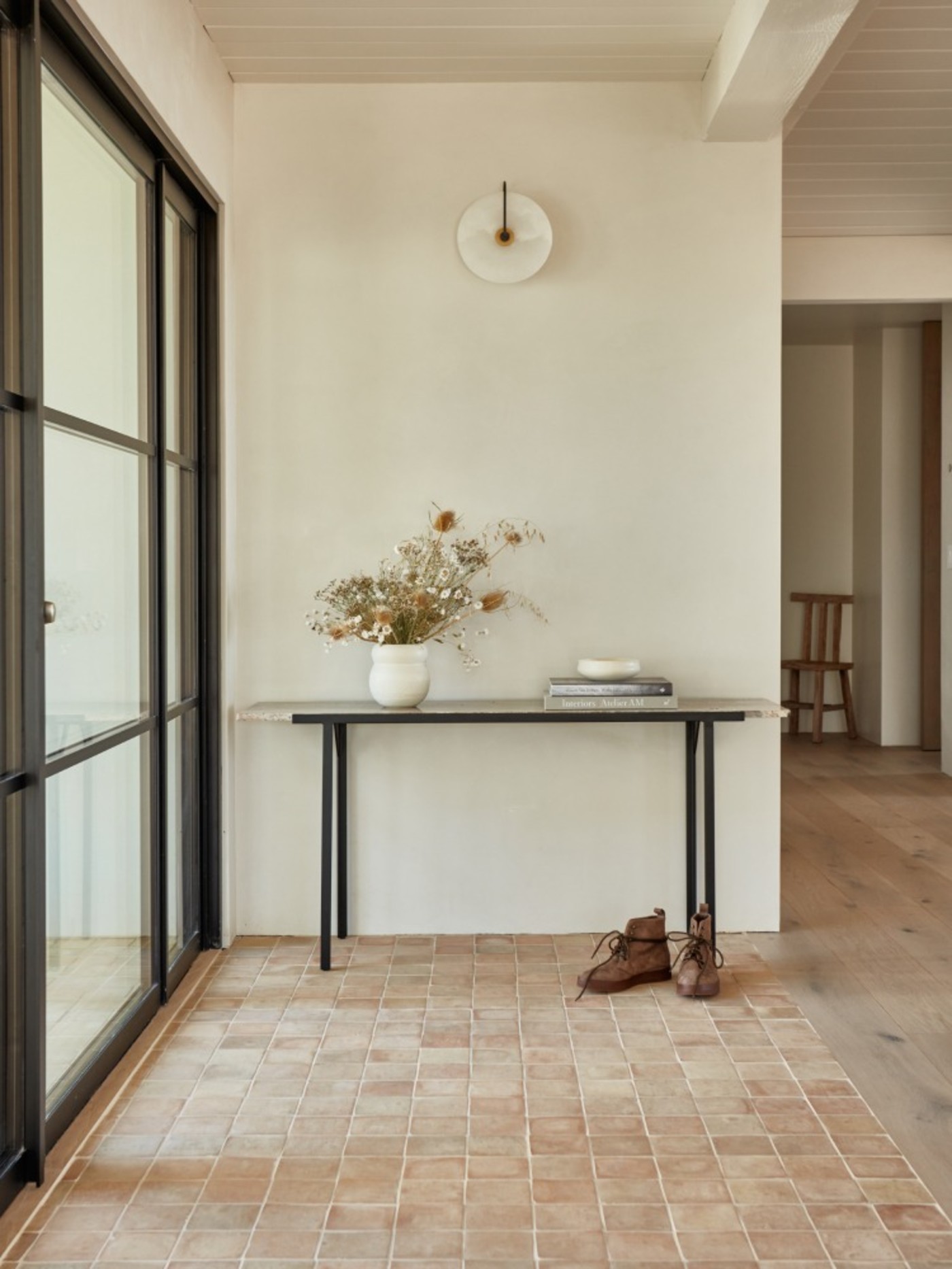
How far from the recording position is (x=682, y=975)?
304cm

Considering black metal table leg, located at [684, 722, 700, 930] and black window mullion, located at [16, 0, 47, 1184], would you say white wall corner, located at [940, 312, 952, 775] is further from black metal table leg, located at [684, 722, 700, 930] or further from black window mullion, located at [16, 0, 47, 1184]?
black window mullion, located at [16, 0, 47, 1184]

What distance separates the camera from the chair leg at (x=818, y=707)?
7359 millimetres

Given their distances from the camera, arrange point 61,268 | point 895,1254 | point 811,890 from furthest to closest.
Result: point 811,890
point 61,268
point 895,1254

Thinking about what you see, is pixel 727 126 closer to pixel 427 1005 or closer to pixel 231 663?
pixel 231 663

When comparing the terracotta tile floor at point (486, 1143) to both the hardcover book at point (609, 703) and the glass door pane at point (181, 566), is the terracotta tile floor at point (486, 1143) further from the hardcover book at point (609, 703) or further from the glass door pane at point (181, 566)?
the hardcover book at point (609, 703)

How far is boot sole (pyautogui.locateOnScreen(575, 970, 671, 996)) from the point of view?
10.1 feet

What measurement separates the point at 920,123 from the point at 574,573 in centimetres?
207

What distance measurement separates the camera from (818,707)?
7402mm

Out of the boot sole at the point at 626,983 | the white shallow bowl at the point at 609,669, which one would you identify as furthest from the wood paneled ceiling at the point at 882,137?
the boot sole at the point at 626,983

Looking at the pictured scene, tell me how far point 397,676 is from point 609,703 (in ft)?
1.95

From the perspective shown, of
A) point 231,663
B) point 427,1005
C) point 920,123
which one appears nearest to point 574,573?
point 231,663

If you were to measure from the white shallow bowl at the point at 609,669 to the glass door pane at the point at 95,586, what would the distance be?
1.21 m

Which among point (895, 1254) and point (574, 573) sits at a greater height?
point (574, 573)

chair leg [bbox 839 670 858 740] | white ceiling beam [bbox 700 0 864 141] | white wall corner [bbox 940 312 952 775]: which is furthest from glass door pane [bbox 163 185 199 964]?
chair leg [bbox 839 670 858 740]
